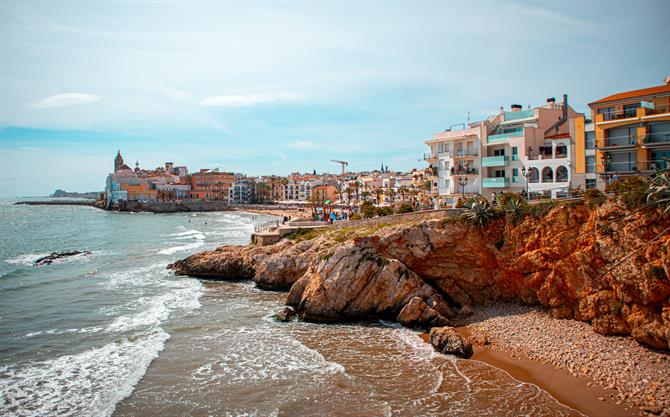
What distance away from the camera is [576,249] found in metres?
23.7

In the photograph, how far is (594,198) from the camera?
78.0ft

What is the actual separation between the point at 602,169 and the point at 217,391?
2765 cm

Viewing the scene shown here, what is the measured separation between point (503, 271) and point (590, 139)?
495 inches

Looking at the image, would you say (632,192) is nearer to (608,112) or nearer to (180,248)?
Answer: (608,112)

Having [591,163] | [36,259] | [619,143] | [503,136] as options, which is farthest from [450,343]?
[36,259]

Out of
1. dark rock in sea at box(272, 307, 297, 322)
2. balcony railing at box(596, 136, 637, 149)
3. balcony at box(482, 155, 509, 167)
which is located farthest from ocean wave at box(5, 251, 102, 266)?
balcony railing at box(596, 136, 637, 149)

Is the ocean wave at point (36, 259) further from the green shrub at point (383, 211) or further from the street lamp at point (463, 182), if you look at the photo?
the street lamp at point (463, 182)

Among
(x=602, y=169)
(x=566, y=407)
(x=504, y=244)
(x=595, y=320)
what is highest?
(x=602, y=169)

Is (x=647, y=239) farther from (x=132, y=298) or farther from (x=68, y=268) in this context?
(x=68, y=268)

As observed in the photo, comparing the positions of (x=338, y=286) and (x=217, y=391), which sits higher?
(x=338, y=286)

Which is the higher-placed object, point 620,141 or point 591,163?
point 620,141

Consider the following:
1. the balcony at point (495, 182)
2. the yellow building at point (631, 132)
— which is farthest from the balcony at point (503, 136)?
the yellow building at point (631, 132)

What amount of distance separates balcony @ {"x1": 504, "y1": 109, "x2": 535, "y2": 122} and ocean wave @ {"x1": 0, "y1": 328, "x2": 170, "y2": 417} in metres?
32.5

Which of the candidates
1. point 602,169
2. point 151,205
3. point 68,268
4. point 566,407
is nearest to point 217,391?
point 566,407
